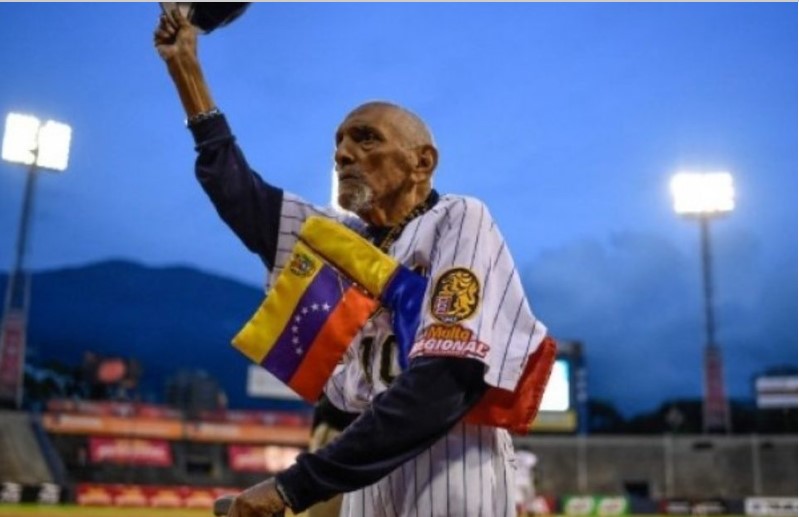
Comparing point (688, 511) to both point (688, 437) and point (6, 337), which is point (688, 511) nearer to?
point (688, 437)

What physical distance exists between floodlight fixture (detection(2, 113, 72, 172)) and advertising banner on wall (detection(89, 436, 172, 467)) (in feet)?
28.0

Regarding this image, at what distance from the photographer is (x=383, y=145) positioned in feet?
6.51

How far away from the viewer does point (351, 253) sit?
1854mm

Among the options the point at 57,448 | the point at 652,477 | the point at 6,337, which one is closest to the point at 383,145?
the point at 6,337

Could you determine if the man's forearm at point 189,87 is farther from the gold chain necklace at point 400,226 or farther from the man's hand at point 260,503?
the man's hand at point 260,503

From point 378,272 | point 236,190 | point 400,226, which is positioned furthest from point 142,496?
point 378,272

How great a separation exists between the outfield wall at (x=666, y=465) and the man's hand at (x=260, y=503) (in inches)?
1219

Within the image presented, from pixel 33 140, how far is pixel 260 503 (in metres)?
29.2

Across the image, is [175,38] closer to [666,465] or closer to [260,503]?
[260,503]

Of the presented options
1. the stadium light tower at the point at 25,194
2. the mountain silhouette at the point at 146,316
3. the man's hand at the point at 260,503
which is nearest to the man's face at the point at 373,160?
the man's hand at the point at 260,503

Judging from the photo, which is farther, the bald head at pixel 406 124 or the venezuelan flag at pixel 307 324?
the bald head at pixel 406 124

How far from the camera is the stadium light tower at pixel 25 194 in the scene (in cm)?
2706

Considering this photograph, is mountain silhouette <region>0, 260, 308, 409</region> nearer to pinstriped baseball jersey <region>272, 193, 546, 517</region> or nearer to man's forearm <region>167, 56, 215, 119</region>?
man's forearm <region>167, 56, 215, 119</region>

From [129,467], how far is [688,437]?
19.2 meters
